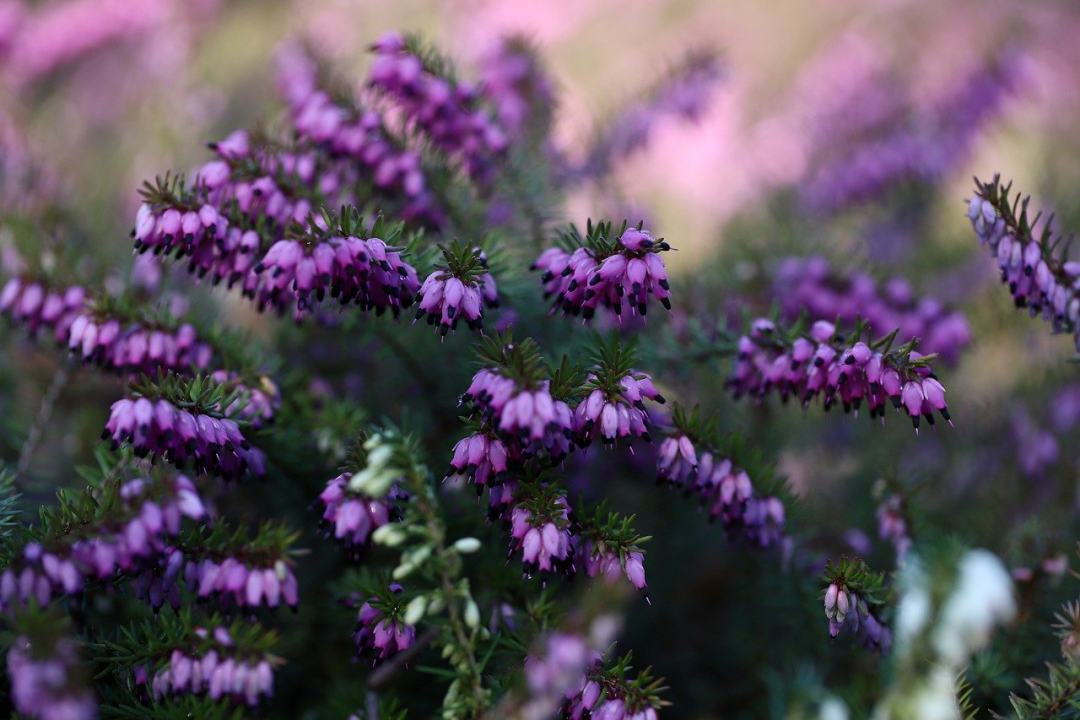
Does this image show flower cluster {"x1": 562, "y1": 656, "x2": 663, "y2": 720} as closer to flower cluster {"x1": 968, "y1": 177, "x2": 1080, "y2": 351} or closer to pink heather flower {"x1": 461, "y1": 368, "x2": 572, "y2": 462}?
pink heather flower {"x1": 461, "y1": 368, "x2": 572, "y2": 462}

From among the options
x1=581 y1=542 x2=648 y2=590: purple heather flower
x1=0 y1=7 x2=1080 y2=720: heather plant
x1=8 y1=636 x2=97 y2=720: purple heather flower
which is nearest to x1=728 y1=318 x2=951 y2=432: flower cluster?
x1=0 y1=7 x2=1080 y2=720: heather plant

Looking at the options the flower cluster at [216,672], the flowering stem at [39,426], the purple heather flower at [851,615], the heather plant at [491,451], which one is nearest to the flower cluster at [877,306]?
the heather plant at [491,451]

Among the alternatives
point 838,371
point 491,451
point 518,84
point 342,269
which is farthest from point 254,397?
point 518,84

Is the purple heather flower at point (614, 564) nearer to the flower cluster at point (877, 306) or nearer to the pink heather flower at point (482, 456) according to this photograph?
the pink heather flower at point (482, 456)

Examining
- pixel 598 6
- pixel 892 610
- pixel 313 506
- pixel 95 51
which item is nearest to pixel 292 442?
pixel 313 506

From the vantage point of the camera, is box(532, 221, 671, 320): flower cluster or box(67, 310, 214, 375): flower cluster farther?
box(67, 310, 214, 375): flower cluster

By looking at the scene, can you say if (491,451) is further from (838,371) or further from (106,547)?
(838,371)
